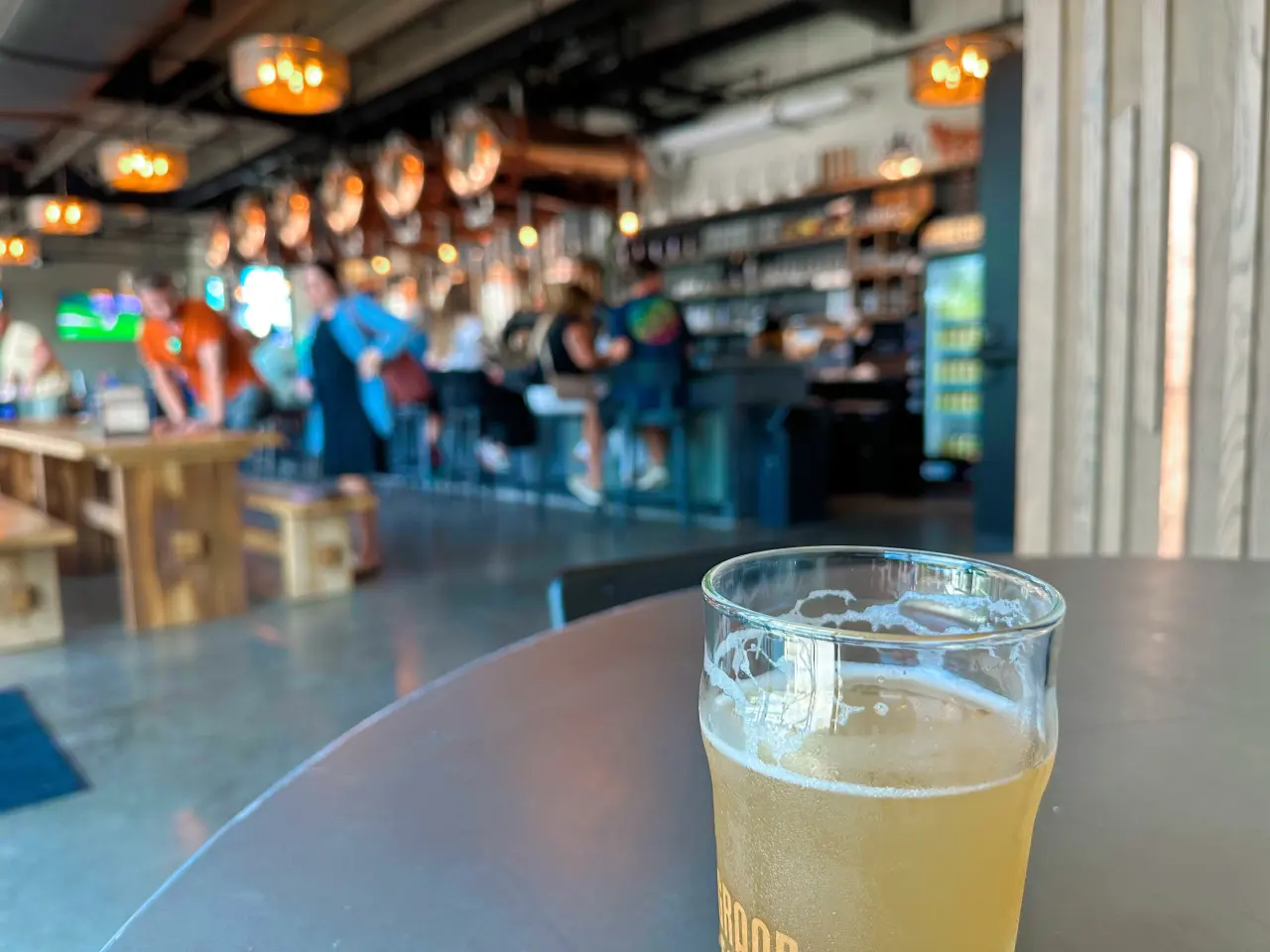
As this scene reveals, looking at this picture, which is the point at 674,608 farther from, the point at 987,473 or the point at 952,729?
the point at 987,473

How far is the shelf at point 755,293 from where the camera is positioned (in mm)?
10194

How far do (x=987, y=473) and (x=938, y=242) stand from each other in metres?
3.28

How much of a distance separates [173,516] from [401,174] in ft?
18.4

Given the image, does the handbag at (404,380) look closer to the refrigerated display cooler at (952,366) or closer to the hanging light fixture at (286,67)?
the hanging light fixture at (286,67)

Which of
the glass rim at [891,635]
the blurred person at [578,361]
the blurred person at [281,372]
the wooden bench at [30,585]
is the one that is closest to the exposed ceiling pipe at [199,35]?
the blurred person at [281,372]

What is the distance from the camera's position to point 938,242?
27.2 ft

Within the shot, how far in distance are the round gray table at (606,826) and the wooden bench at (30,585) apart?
12.0ft

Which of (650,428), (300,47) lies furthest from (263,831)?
(650,428)

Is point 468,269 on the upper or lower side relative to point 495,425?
upper

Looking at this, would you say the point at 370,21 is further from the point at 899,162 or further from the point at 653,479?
the point at 653,479

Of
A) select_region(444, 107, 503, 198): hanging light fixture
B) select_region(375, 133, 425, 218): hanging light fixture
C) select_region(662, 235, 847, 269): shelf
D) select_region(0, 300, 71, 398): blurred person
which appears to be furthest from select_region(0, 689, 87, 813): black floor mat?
select_region(662, 235, 847, 269): shelf

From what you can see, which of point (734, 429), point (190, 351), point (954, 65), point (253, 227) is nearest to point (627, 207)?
point (734, 429)

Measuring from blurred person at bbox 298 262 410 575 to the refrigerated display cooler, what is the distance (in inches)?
209

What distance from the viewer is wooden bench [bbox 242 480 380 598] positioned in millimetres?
4469
